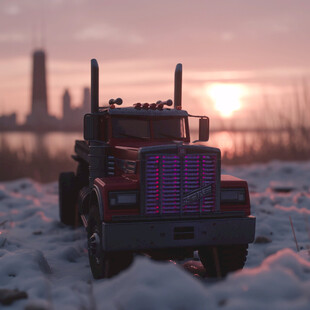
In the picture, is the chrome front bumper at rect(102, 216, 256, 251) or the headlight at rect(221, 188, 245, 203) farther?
the headlight at rect(221, 188, 245, 203)

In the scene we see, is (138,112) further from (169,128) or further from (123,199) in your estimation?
(123,199)

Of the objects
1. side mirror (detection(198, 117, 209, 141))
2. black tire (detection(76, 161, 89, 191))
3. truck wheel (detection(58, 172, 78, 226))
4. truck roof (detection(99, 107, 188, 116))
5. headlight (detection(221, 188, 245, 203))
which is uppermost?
truck roof (detection(99, 107, 188, 116))

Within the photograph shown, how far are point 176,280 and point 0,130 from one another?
14089 mm

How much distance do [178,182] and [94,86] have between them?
102 inches

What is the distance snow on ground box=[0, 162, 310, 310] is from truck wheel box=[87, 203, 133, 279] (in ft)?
0.52

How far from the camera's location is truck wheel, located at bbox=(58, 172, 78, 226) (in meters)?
9.46

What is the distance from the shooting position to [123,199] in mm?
5496

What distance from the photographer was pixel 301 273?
176 inches

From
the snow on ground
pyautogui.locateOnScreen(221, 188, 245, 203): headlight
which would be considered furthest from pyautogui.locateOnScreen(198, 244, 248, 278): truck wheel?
pyautogui.locateOnScreen(221, 188, 245, 203): headlight

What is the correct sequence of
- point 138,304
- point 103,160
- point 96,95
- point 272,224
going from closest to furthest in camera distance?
point 138,304 < point 103,160 < point 96,95 < point 272,224

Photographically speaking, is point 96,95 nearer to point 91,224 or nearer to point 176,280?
point 91,224

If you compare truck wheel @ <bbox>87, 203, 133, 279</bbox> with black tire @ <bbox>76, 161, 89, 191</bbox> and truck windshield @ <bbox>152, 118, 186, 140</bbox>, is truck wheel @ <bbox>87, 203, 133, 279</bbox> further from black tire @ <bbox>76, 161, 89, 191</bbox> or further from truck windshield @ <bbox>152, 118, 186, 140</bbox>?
black tire @ <bbox>76, 161, 89, 191</bbox>

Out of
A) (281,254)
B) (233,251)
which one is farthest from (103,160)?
(281,254)

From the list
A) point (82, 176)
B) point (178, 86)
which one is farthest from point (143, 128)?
point (82, 176)
